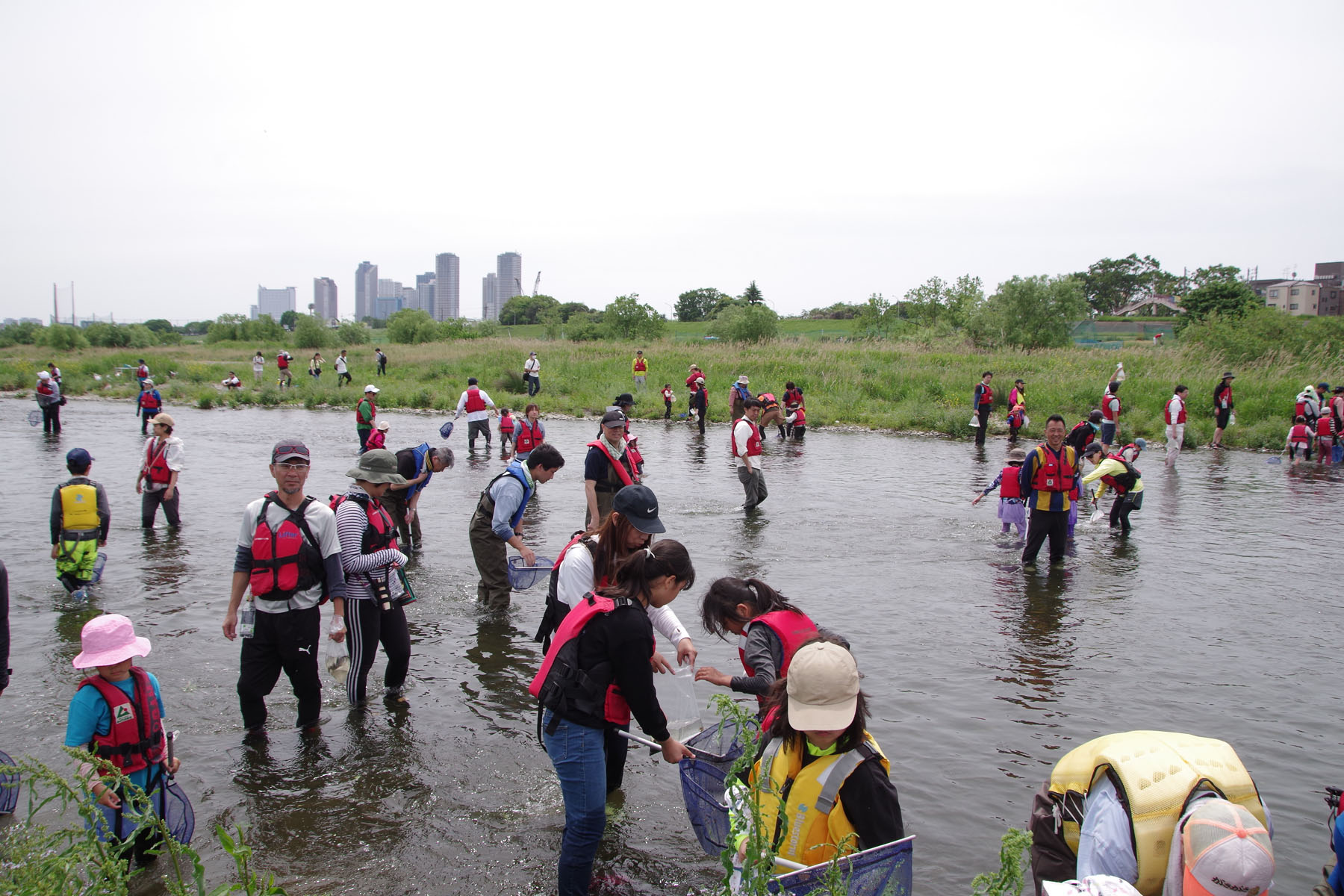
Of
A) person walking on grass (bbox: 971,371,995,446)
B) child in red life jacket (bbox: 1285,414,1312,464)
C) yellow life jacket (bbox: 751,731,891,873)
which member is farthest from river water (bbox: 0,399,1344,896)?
person walking on grass (bbox: 971,371,995,446)

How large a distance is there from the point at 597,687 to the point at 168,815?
219 cm

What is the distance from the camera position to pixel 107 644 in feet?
12.1

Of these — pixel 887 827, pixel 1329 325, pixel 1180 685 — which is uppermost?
pixel 1329 325

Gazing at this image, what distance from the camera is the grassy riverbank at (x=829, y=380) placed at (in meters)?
24.4

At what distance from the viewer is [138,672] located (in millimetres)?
3830

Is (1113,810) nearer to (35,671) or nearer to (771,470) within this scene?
(35,671)

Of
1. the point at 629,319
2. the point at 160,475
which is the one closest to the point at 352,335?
the point at 629,319

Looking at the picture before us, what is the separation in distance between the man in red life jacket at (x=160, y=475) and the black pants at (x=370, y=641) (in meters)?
6.21

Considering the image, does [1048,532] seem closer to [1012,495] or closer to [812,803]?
[1012,495]


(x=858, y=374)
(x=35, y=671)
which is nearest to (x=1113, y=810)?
(x=35, y=671)

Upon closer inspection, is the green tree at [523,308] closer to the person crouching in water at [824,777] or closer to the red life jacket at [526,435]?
the red life jacket at [526,435]

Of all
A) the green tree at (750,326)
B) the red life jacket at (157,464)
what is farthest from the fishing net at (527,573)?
the green tree at (750,326)

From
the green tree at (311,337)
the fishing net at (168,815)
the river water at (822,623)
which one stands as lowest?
the river water at (822,623)

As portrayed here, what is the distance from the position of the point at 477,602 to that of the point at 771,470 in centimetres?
973
